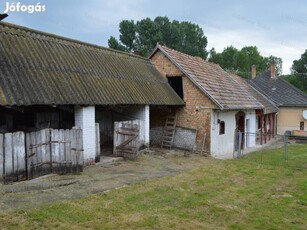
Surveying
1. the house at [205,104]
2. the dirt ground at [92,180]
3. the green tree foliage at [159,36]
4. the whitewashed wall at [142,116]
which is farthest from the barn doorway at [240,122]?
the green tree foliage at [159,36]

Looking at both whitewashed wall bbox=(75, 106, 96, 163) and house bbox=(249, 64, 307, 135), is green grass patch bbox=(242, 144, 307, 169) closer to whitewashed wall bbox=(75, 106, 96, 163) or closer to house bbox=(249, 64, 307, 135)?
whitewashed wall bbox=(75, 106, 96, 163)

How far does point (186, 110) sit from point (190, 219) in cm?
1097

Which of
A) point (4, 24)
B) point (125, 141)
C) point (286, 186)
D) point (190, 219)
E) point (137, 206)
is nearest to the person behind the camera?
point (190, 219)

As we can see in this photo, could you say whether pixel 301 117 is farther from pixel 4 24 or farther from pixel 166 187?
pixel 4 24

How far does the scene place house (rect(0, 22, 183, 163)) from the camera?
1026 cm

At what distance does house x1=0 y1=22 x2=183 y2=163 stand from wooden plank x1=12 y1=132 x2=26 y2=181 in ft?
3.02

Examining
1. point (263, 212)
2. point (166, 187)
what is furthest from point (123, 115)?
point (263, 212)

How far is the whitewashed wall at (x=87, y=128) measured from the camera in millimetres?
11891

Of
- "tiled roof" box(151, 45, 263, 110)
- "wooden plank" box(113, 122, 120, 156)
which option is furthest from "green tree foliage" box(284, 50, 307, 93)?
"wooden plank" box(113, 122, 120, 156)

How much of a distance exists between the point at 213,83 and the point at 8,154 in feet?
44.1

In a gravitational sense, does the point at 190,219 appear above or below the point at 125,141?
below

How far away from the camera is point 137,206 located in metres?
7.85

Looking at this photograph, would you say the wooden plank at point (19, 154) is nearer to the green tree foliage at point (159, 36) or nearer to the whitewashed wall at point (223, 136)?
the whitewashed wall at point (223, 136)

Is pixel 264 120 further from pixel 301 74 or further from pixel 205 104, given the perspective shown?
pixel 301 74
